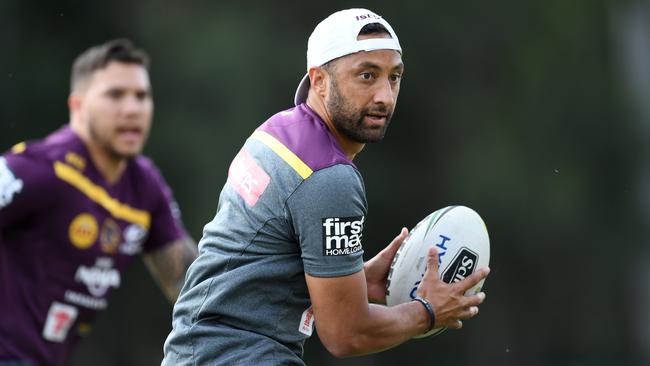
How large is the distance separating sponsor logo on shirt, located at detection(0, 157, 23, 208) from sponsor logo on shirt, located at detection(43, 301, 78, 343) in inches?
27.4

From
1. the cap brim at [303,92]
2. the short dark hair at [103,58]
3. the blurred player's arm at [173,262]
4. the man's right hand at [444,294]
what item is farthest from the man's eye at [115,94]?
the man's right hand at [444,294]

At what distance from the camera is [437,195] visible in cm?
1972

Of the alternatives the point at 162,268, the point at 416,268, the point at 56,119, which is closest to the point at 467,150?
the point at 56,119

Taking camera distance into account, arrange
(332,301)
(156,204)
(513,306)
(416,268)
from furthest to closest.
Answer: (513,306) < (156,204) < (416,268) < (332,301)

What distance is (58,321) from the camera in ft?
24.0

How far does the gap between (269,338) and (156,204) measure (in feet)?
10.2

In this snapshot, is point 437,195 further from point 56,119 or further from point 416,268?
point 416,268

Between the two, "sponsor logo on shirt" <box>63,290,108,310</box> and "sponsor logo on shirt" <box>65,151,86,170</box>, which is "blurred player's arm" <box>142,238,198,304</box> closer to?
"sponsor logo on shirt" <box>63,290,108,310</box>

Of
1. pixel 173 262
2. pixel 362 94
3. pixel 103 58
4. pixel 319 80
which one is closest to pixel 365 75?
pixel 362 94

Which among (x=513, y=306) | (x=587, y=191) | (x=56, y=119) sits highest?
(x=56, y=119)

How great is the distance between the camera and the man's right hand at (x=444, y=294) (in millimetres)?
5168

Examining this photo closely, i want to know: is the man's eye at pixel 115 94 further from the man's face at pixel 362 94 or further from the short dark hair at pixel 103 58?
the man's face at pixel 362 94

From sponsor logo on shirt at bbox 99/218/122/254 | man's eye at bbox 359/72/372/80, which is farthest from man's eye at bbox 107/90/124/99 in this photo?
man's eye at bbox 359/72/372/80

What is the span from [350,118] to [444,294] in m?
0.82
